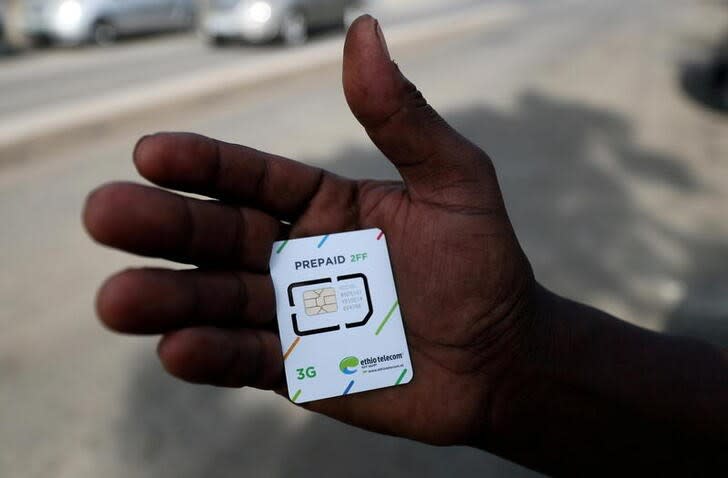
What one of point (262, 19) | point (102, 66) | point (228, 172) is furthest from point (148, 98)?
point (228, 172)

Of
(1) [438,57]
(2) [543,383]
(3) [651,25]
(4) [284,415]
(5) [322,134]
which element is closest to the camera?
(2) [543,383]

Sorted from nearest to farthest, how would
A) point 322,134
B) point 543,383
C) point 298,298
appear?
1. point 298,298
2. point 543,383
3. point 322,134

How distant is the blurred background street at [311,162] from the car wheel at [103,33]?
16 centimetres

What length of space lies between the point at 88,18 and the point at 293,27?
3.20m

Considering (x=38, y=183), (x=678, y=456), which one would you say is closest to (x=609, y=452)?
(x=678, y=456)

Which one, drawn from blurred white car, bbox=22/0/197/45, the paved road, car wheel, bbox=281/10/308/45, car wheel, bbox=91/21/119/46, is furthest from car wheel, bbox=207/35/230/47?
car wheel, bbox=91/21/119/46

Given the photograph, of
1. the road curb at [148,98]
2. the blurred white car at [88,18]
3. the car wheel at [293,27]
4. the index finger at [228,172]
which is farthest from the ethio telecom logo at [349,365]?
the blurred white car at [88,18]

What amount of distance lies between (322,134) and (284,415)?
3.12 metres

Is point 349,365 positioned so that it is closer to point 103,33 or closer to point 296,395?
point 296,395

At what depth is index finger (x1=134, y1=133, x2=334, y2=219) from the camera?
47.1 inches

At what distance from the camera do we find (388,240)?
151 cm

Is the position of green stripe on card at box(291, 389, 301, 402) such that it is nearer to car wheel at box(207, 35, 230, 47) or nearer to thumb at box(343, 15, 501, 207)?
thumb at box(343, 15, 501, 207)

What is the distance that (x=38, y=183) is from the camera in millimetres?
4203

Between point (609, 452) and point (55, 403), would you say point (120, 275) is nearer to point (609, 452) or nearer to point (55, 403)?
point (609, 452)
